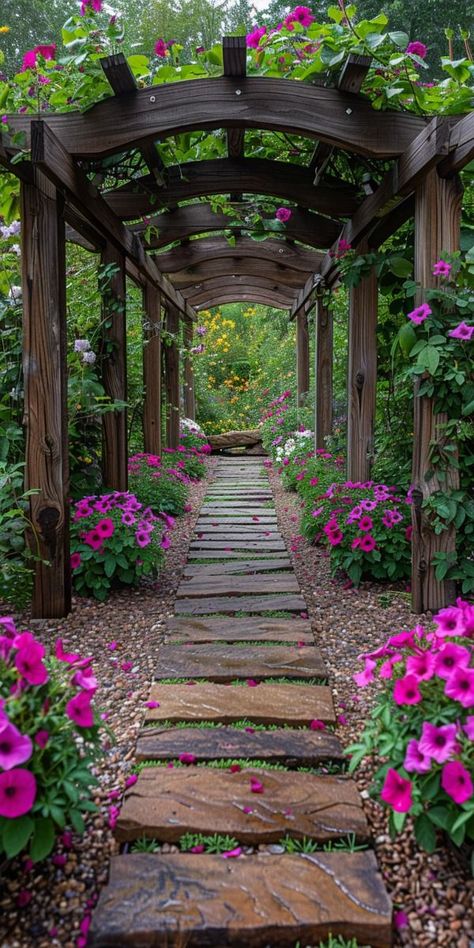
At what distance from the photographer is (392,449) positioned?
356cm

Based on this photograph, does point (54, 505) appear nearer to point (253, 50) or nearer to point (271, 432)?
point (253, 50)

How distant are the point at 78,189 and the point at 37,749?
2451mm

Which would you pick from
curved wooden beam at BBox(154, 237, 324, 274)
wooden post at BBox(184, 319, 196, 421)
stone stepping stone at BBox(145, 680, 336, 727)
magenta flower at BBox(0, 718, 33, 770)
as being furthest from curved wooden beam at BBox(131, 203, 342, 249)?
magenta flower at BBox(0, 718, 33, 770)

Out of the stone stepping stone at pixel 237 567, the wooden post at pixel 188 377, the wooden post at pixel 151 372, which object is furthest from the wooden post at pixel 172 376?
the stone stepping stone at pixel 237 567

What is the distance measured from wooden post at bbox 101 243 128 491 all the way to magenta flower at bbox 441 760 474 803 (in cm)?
278

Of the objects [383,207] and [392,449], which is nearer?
[383,207]

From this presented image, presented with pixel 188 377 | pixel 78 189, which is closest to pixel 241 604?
pixel 78 189

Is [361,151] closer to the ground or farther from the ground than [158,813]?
farther from the ground

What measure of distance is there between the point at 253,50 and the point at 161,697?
2549 millimetres

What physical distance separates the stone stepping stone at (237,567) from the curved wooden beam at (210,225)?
213cm

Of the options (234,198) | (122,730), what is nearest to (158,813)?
(122,730)

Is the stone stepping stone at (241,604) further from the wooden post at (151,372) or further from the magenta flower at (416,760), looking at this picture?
the wooden post at (151,372)

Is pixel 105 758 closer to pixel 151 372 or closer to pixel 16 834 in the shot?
pixel 16 834

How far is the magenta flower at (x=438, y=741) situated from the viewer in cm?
117
